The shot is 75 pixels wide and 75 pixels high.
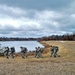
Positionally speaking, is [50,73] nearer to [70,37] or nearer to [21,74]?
[21,74]

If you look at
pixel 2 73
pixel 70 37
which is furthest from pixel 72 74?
pixel 70 37

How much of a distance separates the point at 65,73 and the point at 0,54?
78.9 feet

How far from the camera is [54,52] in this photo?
35062 mm

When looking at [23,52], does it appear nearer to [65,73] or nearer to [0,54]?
[0,54]

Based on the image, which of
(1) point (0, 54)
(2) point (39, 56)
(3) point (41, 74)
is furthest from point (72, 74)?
(1) point (0, 54)

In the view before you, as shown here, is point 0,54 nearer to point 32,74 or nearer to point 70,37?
point 32,74

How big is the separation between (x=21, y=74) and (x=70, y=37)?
178 m

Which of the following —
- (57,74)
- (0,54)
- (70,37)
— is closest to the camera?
(57,74)

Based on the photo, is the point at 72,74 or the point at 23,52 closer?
the point at 72,74

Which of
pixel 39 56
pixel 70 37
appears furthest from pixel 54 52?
pixel 70 37

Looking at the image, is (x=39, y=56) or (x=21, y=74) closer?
(x=21, y=74)

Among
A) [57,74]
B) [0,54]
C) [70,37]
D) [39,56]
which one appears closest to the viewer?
[57,74]

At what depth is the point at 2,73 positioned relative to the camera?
62.6 ft

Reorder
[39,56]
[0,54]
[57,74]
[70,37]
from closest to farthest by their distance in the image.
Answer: [57,74]
[39,56]
[0,54]
[70,37]
